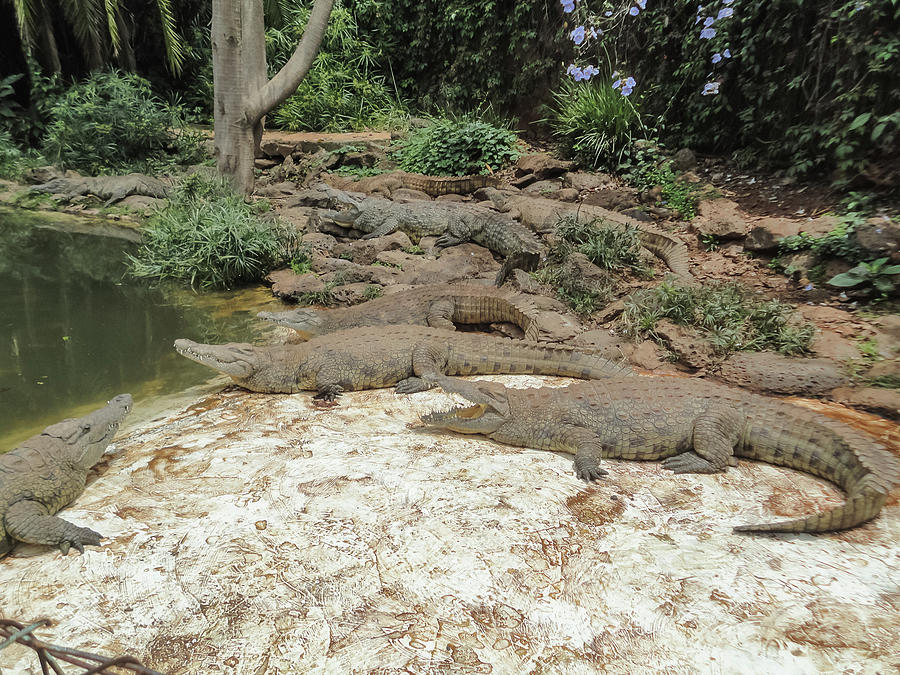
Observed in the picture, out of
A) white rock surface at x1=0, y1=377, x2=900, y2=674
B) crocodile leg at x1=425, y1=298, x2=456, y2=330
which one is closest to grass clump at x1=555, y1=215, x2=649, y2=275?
crocodile leg at x1=425, y1=298, x2=456, y2=330

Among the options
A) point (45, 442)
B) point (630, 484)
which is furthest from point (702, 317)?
point (45, 442)

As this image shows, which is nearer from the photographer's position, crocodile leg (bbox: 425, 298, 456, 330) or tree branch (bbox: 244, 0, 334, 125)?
crocodile leg (bbox: 425, 298, 456, 330)

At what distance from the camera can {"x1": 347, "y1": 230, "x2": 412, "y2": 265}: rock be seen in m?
7.69

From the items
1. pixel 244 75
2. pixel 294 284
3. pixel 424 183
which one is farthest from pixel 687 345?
pixel 244 75

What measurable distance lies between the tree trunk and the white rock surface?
25.0ft

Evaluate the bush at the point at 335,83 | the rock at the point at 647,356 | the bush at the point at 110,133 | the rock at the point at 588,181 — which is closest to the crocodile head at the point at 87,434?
the rock at the point at 647,356

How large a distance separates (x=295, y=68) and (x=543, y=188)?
14.7ft

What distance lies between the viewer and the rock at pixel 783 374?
13.9ft

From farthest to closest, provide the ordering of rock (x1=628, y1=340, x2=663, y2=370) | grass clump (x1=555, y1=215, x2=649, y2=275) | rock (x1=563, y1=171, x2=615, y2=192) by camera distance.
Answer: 1. rock (x1=563, y1=171, x2=615, y2=192)
2. grass clump (x1=555, y1=215, x2=649, y2=275)
3. rock (x1=628, y1=340, x2=663, y2=370)

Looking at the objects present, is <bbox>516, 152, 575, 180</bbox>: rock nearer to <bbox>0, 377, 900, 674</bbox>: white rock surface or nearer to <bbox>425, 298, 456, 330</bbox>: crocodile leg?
<bbox>425, 298, 456, 330</bbox>: crocodile leg

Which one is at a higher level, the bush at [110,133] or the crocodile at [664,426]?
the bush at [110,133]

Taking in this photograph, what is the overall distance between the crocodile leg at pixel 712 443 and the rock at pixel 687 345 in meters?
1.30

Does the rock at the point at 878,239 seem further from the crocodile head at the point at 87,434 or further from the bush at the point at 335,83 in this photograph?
the bush at the point at 335,83

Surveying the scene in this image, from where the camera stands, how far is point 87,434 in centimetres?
319
